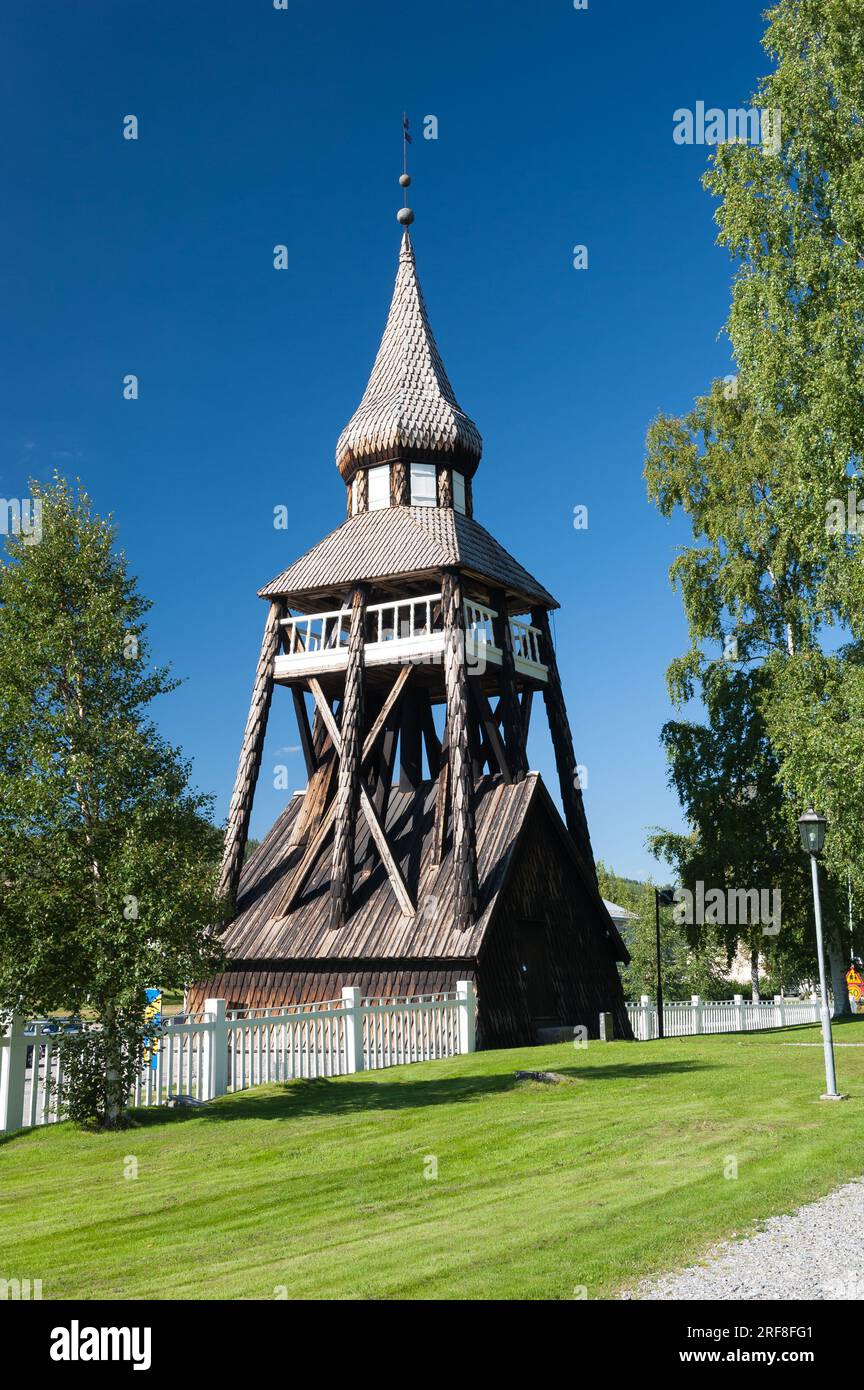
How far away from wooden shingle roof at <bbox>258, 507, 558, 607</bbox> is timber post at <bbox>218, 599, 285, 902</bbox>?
1227 mm

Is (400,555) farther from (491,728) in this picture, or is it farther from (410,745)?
(410,745)

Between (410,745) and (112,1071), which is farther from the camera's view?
(410,745)

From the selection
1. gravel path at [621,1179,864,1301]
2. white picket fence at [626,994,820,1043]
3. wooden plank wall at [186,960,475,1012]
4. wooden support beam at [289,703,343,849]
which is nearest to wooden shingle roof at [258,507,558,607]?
wooden support beam at [289,703,343,849]

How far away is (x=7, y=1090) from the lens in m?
14.2

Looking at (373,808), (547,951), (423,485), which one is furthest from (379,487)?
(547,951)

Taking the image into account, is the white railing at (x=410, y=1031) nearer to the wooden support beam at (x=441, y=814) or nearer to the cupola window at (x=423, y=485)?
the wooden support beam at (x=441, y=814)

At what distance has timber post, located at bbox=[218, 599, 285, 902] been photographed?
30.7m

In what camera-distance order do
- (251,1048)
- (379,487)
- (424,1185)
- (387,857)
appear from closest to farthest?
(424,1185), (251,1048), (387,857), (379,487)

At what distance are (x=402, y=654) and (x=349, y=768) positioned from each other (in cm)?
324

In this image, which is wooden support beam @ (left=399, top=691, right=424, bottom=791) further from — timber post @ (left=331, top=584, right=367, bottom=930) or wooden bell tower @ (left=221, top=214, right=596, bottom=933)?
timber post @ (left=331, top=584, right=367, bottom=930)

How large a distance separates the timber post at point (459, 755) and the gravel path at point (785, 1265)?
56.9ft

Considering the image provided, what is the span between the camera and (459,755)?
27.5m

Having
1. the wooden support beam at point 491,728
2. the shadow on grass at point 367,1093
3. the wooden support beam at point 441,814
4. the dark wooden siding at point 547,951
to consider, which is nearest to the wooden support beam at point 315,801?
the wooden support beam at point 441,814
